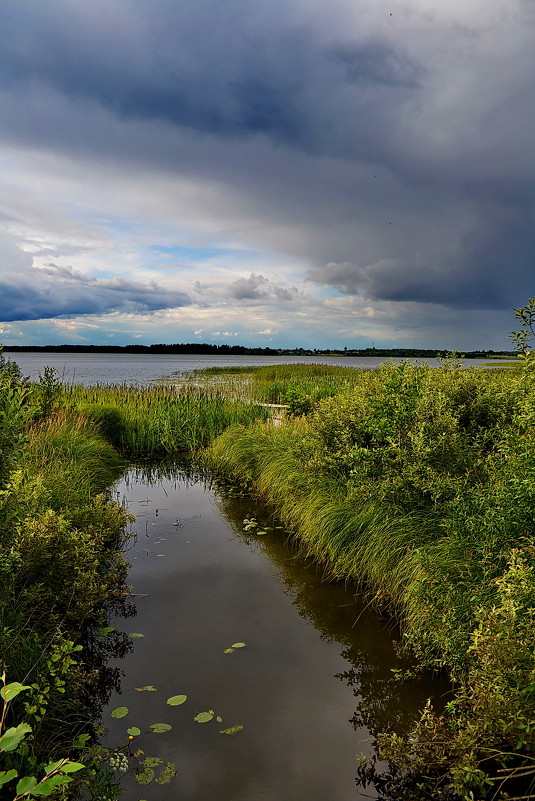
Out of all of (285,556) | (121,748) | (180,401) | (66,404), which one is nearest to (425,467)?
(285,556)

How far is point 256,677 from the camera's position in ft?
16.8

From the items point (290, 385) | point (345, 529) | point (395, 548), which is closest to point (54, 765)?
point (395, 548)

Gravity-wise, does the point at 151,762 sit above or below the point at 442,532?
below

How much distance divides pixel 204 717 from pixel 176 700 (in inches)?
14.8

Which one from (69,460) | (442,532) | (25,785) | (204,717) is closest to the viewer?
(25,785)

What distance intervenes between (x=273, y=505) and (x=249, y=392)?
15992 millimetres

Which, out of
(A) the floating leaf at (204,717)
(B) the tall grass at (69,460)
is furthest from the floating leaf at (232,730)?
(B) the tall grass at (69,460)

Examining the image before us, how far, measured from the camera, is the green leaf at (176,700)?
4.70 m

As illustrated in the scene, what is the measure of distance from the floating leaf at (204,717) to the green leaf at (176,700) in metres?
0.26

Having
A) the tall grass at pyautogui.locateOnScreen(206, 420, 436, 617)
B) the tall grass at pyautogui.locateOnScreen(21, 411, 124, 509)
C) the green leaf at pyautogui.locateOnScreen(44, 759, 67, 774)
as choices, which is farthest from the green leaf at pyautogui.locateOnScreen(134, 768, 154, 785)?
the tall grass at pyautogui.locateOnScreen(21, 411, 124, 509)

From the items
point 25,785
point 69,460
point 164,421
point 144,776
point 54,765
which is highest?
point 25,785

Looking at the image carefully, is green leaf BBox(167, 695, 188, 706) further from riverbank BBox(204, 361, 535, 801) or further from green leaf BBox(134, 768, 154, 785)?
riverbank BBox(204, 361, 535, 801)

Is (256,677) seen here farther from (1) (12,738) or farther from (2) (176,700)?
(1) (12,738)

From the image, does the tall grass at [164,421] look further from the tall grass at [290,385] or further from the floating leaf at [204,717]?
the floating leaf at [204,717]
